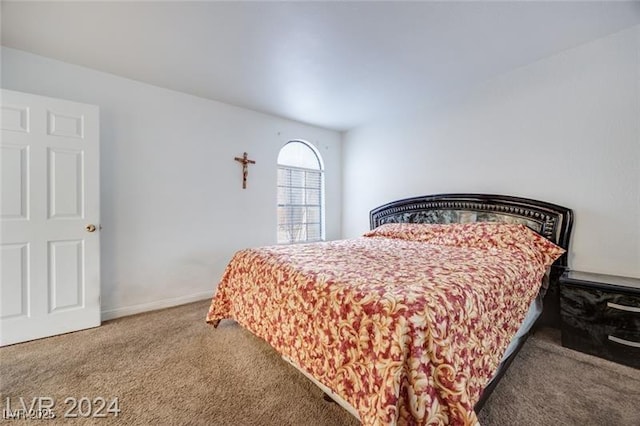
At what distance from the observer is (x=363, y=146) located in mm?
4230

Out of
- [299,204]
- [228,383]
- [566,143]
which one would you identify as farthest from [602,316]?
[299,204]

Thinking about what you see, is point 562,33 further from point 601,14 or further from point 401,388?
point 401,388

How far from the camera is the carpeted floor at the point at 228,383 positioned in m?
1.36

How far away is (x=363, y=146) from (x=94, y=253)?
3609 millimetres

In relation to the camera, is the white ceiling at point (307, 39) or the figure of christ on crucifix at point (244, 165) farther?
the figure of christ on crucifix at point (244, 165)

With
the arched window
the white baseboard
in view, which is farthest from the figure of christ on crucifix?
the white baseboard

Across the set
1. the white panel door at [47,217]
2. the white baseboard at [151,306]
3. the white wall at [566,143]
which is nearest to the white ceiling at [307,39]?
the white wall at [566,143]

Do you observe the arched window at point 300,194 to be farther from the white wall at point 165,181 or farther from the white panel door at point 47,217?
the white panel door at point 47,217

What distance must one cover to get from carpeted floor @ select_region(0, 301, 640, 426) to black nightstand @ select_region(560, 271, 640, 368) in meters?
0.09

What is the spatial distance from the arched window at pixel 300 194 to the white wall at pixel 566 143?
1.71m

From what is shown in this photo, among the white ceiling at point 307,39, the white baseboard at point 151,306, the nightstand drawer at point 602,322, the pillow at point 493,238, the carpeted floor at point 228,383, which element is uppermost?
the white ceiling at point 307,39

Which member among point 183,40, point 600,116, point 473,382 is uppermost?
point 183,40

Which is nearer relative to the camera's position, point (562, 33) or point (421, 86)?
point (562, 33)

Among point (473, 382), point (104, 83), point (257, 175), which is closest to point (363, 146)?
point (257, 175)
